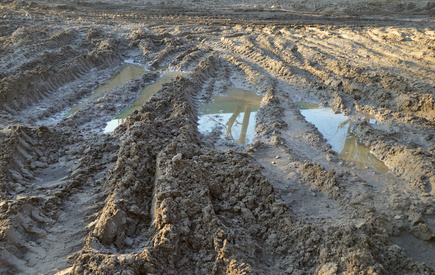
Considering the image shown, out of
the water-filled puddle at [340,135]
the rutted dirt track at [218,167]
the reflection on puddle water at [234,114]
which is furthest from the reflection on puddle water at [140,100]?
the water-filled puddle at [340,135]

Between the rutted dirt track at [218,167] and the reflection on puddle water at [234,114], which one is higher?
the rutted dirt track at [218,167]

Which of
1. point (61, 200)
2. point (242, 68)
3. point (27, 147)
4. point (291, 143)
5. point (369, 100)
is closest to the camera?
point (61, 200)

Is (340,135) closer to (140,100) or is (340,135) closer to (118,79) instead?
(140,100)

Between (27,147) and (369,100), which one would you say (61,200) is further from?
(369,100)

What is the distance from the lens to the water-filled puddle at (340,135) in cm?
606

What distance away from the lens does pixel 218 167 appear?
5000 mm

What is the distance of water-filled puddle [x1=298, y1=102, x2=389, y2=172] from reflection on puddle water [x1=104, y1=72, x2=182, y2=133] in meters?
4.24

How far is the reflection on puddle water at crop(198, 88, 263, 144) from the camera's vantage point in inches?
283

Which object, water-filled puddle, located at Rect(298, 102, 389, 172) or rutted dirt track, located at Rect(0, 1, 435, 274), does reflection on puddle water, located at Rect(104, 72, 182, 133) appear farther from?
water-filled puddle, located at Rect(298, 102, 389, 172)

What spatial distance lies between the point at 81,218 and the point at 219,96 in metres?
5.69

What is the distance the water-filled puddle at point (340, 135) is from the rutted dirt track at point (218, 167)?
0.18 meters

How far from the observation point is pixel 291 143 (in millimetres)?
6500

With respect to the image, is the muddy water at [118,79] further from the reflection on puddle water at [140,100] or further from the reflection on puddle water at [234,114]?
the reflection on puddle water at [234,114]

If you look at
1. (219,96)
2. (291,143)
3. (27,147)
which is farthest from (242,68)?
(27,147)
